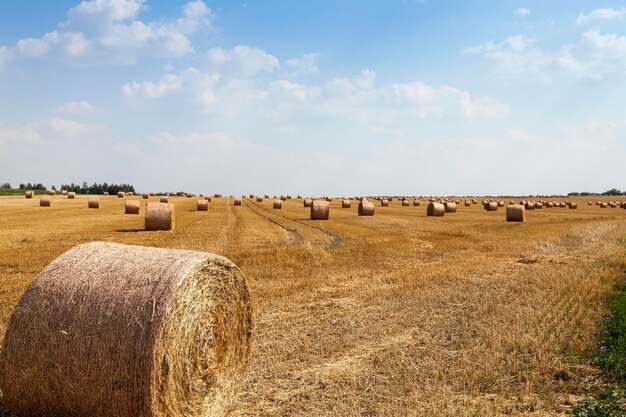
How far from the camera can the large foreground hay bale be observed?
5.84m

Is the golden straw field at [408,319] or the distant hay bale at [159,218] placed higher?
the distant hay bale at [159,218]

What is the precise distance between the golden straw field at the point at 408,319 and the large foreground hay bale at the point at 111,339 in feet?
4.00

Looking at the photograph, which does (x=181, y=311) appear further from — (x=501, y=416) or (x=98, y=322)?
(x=501, y=416)

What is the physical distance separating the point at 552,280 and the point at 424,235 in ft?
40.0

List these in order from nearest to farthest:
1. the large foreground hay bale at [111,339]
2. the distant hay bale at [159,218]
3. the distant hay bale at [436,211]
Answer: the large foreground hay bale at [111,339]
the distant hay bale at [159,218]
the distant hay bale at [436,211]

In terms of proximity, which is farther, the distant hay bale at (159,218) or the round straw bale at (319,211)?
the round straw bale at (319,211)

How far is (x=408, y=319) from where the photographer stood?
11172 millimetres

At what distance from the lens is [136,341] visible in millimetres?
5887

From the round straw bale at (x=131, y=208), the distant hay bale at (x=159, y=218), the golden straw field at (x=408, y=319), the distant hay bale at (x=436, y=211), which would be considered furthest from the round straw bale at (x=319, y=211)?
the round straw bale at (x=131, y=208)

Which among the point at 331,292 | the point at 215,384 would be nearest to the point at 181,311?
the point at 215,384

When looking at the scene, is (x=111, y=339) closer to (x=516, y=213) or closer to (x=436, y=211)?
(x=516, y=213)

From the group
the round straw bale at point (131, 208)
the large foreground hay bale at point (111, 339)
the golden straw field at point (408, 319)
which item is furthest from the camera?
the round straw bale at point (131, 208)

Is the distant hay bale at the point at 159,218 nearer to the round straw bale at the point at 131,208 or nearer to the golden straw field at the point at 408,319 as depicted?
the golden straw field at the point at 408,319

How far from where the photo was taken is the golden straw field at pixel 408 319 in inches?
288
